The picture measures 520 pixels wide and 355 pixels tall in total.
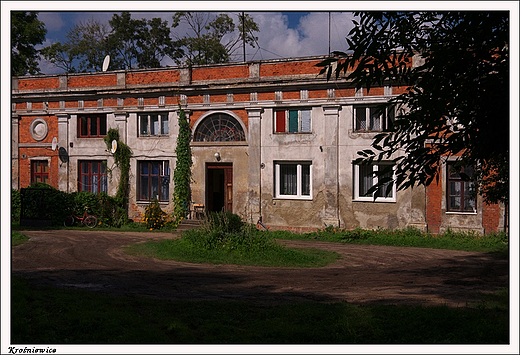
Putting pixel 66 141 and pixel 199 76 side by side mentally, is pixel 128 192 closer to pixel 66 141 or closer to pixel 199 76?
pixel 66 141

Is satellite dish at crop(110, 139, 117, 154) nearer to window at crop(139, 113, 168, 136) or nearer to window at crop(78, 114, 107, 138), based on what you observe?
window at crop(139, 113, 168, 136)

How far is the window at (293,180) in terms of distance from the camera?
19734mm

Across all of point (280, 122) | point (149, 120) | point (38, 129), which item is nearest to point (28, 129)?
point (38, 129)

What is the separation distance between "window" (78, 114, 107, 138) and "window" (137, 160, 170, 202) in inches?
100

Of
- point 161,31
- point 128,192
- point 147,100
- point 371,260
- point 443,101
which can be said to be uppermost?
point 161,31

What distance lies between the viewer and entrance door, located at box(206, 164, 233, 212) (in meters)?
20.9

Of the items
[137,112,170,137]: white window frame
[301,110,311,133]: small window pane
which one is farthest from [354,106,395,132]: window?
[137,112,170,137]: white window frame

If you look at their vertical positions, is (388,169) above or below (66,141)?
below

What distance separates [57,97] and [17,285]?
17.3 m

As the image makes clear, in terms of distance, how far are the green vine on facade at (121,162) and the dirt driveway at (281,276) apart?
6.64 meters

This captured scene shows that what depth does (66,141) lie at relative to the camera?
23.1 meters

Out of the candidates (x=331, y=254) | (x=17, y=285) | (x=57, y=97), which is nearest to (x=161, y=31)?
(x=57, y=97)

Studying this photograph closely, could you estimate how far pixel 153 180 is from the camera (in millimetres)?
22047

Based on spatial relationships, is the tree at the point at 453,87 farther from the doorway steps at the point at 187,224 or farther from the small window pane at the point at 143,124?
the small window pane at the point at 143,124
